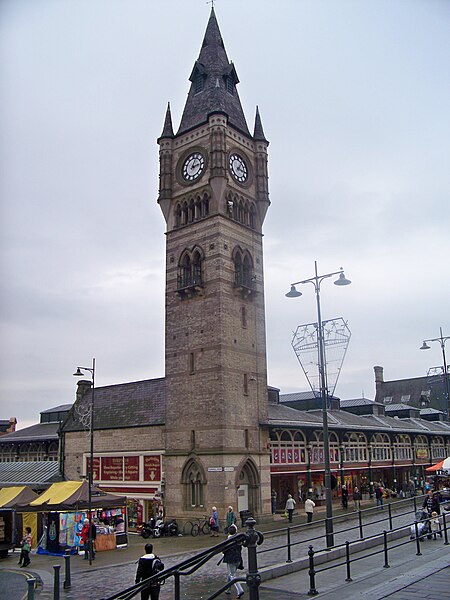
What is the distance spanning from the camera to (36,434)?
184 ft

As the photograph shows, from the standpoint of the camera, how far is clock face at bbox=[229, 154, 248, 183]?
39344 mm

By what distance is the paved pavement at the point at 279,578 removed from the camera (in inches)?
585

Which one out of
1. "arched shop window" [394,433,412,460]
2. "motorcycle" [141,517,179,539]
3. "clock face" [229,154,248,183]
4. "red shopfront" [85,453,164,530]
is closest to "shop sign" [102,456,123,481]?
"red shopfront" [85,453,164,530]

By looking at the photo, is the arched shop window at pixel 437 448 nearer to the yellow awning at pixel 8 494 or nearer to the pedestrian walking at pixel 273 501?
the pedestrian walking at pixel 273 501

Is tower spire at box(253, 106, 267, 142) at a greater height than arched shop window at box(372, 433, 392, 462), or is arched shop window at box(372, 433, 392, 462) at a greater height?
tower spire at box(253, 106, 267, 142)

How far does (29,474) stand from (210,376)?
18.2m

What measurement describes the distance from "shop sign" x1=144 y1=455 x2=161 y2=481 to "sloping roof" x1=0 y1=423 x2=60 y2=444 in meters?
16.0

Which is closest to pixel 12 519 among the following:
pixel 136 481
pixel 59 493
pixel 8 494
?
pixel 59 493

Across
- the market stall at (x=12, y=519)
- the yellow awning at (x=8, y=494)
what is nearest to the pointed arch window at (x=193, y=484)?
the market stall at (x=12, y=519)

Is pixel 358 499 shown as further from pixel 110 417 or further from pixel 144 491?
pixel 110 417

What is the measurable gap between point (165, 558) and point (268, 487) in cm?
1326

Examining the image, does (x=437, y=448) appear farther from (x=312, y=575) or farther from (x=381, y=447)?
(x=312, y=575)

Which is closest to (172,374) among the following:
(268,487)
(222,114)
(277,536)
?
(268,487)

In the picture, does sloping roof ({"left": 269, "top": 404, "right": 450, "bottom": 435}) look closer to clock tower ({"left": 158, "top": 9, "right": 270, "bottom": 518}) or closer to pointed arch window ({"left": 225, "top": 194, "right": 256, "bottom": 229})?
clock tower ({"left": 158, "top": 9, "right": 270, "bottom": 518})
